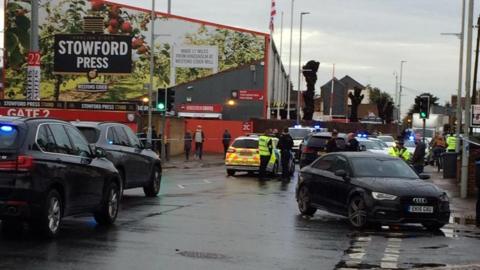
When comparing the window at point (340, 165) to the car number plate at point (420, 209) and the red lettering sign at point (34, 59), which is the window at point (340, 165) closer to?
the car number plate at point (420, 209)

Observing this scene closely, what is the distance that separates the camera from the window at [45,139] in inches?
387

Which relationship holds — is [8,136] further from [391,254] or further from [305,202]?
[305,202]

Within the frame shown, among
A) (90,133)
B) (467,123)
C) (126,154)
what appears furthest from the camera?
(467,123)

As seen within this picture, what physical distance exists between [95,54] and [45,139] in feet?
105

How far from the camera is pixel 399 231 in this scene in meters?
13.0

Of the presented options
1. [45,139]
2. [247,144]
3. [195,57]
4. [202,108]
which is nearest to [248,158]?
[247,144]

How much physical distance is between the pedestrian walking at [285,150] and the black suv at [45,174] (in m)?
14.5

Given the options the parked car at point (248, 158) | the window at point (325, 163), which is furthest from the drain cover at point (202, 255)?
the parked car at point (248, 158)

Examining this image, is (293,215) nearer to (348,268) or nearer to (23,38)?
(348,268)

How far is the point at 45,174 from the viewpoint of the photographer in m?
9.62

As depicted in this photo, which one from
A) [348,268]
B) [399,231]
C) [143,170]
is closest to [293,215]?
[399,231]

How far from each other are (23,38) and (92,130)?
48268 millimetres

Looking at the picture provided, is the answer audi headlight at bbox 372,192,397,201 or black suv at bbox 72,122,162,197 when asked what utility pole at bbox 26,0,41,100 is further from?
audi headlight at bbox 372,192,397,201

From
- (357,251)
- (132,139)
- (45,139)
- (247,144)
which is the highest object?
(45,139)
